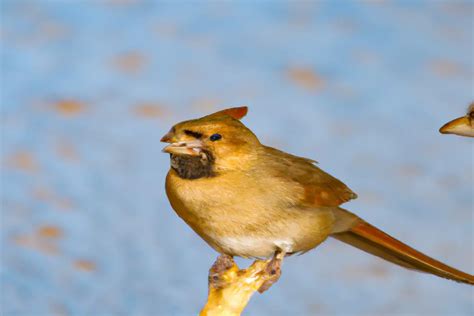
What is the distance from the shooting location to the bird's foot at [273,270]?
261cm

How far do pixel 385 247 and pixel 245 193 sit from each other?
57cm

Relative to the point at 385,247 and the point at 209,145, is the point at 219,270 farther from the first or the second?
the point at 385,247

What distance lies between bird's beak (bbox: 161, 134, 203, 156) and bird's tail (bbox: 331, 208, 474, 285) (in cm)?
56

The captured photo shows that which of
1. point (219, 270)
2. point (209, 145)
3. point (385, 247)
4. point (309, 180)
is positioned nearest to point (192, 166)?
point (209, 145)

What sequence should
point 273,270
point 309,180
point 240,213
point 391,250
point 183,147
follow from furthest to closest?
1. point 391,250
2. point 309,180
3. point 273,270
4. point 240,213
5. point 183,147

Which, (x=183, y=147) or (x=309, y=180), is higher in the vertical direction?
(x=309, y=180)

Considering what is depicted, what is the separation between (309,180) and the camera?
275cm

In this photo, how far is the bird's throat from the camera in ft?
8.13

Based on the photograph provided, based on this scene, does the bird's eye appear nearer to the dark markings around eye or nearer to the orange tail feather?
the dark markings around eye

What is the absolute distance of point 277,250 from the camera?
8.63 ft

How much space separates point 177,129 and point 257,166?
0.26 m

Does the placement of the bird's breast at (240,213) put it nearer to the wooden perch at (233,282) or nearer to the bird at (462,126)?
the wooden perch at (233,282)

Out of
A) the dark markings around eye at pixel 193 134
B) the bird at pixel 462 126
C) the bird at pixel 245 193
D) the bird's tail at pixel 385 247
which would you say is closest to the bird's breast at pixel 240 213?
the bird at pixel 245 193

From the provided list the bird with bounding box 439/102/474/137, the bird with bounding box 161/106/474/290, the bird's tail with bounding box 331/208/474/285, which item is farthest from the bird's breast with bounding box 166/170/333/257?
the bird with bounding box 439/102/474/137
